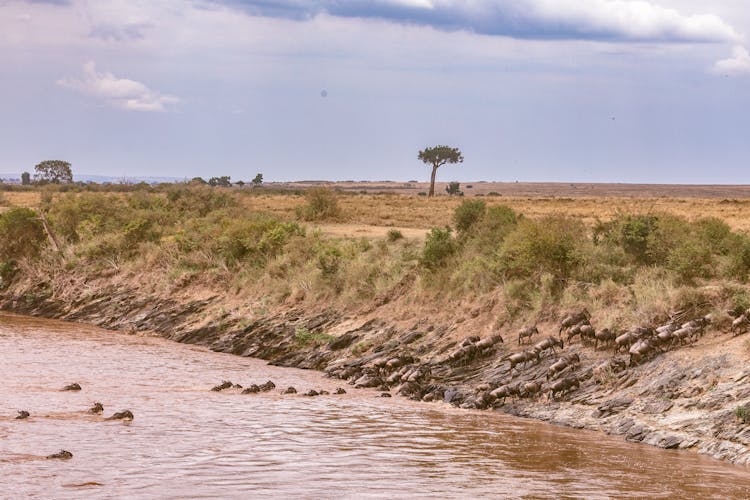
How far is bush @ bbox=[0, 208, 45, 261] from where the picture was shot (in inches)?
1648

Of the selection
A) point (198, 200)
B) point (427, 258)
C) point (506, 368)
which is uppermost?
point (198, 200)

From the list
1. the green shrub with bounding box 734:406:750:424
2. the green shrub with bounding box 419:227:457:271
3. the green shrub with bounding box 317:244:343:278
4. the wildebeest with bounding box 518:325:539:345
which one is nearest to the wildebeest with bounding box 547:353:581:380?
the wildebeest with bounding box 518:325:539:345

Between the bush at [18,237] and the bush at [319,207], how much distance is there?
1514 cm

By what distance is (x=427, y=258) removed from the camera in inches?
1132

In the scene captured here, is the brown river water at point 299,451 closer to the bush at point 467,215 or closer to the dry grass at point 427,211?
the bush at point 467,215

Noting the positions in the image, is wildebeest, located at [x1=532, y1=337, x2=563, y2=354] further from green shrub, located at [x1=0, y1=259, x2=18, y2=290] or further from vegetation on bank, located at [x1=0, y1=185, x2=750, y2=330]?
green shrub, located at [x1=0, y1=259, x2=18, y2=290]

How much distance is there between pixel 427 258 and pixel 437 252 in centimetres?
36

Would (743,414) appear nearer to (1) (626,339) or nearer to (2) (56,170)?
(1) (626,339)

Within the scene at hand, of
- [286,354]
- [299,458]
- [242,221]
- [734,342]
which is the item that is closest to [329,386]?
[286,354]

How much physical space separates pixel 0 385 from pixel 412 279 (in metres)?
12.0

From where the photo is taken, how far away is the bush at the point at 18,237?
137 ft

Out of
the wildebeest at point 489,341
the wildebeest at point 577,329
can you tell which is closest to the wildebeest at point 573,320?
the wildebeest at point 577,329

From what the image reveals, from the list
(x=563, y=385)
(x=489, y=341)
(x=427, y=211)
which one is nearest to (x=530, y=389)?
(x=563, y=385)

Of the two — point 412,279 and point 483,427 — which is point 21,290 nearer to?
point 412,279
